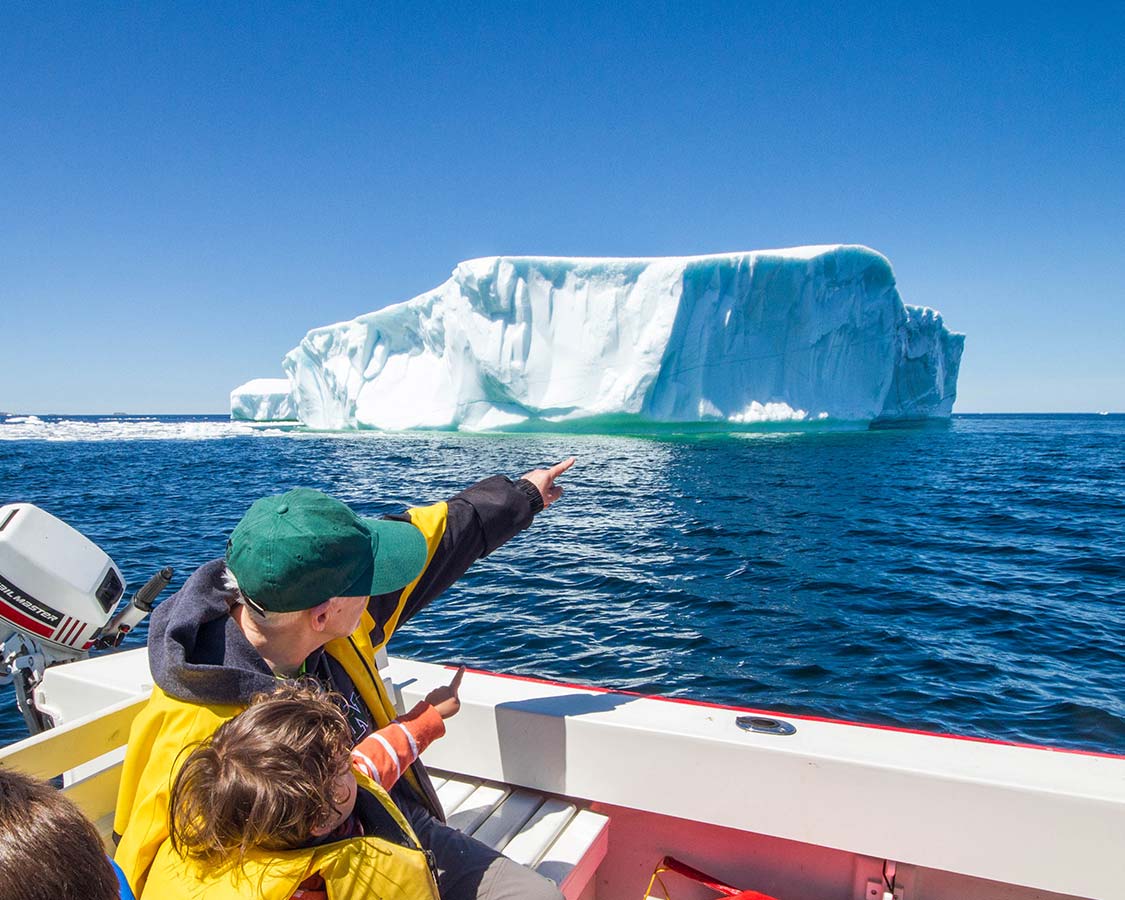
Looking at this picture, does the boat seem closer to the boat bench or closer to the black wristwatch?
the boat bench

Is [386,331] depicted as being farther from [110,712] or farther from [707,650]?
[110,712]

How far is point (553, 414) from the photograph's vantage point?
78.9ft

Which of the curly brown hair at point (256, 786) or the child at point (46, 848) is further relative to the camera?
the curly brown hair at point (256, 786)

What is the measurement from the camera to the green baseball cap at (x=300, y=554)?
3.43 feet

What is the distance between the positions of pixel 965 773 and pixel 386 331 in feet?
95.4

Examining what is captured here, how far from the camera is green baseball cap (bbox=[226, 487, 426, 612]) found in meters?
1.05

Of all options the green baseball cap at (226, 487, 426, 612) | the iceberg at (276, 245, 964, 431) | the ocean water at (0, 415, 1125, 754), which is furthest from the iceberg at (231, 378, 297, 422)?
the green baseball cap at (226, 487, 426, 612)

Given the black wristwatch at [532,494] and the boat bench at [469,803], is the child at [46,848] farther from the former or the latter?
the black wristwatch at [532,494]

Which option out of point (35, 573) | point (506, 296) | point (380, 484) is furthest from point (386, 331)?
point (35, 573)

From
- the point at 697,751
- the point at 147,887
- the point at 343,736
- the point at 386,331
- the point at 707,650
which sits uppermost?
the point at 386,331

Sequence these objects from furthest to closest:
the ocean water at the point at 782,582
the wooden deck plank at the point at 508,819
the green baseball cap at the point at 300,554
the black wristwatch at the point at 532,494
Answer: the ocean water at the point at 782,582, the black wristwatch at the point at 532,494, the wooden deck plank at the point at 508,819, the green baseball cap at the point at 300,554

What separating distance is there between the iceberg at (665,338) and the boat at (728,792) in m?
20.2

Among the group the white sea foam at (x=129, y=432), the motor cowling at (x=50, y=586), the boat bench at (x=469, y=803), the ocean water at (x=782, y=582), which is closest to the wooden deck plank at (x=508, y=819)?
the boat bench at (x=469, y=803)

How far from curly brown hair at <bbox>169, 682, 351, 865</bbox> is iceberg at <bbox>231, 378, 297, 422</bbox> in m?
48.9
